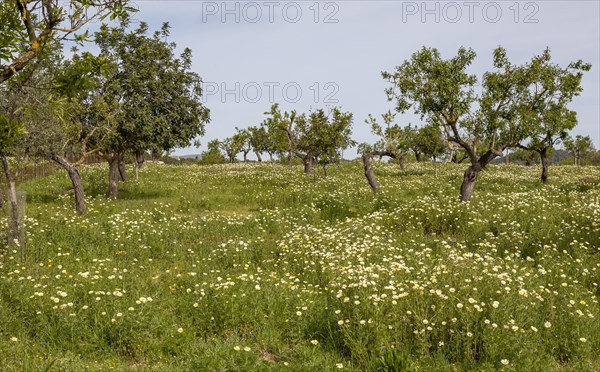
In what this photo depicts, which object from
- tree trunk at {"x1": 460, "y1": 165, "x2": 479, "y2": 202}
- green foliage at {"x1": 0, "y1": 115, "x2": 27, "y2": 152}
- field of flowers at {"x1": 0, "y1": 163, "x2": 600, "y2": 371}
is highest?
green foliage at {"x1": 0, "y1": 115, "x2": 27, "y2": 152}

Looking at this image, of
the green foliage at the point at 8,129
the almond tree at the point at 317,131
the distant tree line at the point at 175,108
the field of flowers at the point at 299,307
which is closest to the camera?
the field of flowers at the point at 299,307

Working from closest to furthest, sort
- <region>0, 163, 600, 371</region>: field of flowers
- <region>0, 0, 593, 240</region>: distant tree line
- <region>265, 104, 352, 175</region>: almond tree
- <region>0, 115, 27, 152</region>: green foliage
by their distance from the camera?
<region>0, 163, 600, 371</region>: field of flowers
<region>0, 115, 27, 152</region>: green foliage
<region>0, 0, 593, 240</region>: distant tree line
<region>265, 104, 352, 175</region>: almond tree

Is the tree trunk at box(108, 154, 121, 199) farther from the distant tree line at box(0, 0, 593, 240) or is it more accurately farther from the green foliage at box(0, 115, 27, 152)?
the green foliage at box(0, 115, 27, 152)

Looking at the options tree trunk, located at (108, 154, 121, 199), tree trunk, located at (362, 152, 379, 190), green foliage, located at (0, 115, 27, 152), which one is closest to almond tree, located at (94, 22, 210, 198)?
tree trunk, located at (108, 154, 121, 199)

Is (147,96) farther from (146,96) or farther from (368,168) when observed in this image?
(368,168)

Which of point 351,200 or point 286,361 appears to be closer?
point 286,361

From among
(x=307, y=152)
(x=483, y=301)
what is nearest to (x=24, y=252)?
(x=483, y=301)

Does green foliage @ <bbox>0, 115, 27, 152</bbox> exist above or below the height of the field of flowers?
above

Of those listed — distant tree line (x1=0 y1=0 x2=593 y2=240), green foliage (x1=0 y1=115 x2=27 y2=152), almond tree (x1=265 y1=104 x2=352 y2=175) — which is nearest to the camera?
green foliage (x1=0 y1=115 x2=27 y2=152)

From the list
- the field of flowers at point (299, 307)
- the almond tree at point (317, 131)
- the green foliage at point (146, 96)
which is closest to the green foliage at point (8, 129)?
the field of flowers at point (299, 307)

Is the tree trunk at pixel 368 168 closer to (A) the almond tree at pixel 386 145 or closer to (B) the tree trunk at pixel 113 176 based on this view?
(A) the almond tree at pixel 386 145

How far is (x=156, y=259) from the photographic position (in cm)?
1288

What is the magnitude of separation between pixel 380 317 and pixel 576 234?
9839 mm

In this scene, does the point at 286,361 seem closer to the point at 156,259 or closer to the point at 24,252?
the point at 156,259
